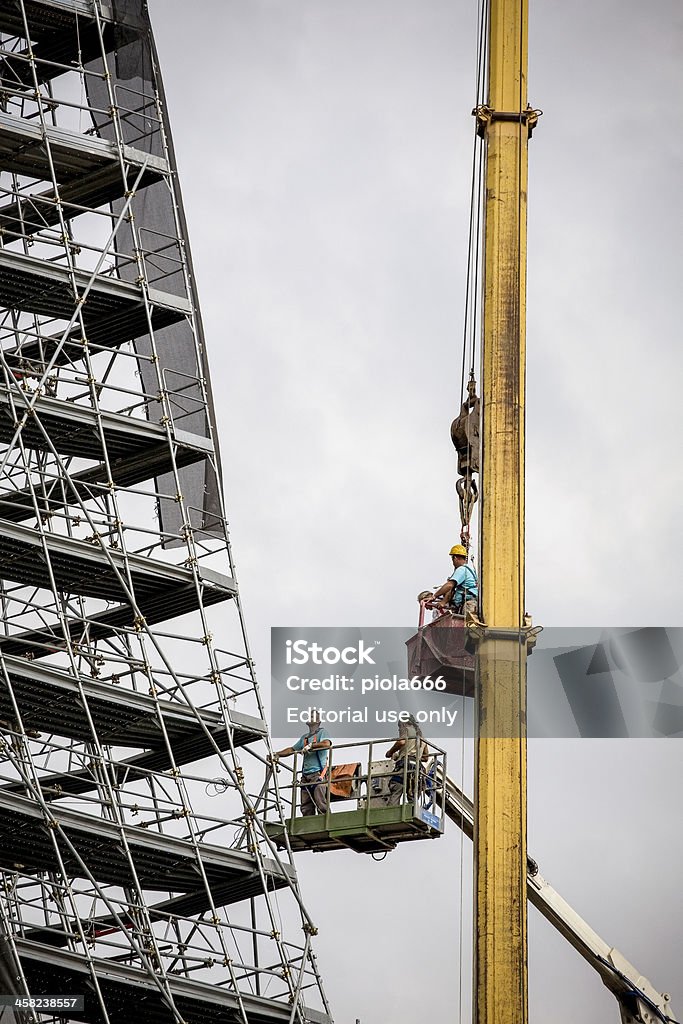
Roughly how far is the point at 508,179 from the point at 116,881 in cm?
1161

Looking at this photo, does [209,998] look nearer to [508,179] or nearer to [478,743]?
[478,743]

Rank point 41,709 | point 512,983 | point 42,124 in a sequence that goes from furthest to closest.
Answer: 1. point 42,124
2. point 41,709
3. point 512,983

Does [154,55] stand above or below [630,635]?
above

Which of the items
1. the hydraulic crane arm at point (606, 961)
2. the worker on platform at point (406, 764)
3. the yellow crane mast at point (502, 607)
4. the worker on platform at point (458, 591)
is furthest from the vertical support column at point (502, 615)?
the hydraulic crane arm at point (606, 961)

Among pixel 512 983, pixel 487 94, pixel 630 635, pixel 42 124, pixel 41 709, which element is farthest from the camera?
pixel 630 635

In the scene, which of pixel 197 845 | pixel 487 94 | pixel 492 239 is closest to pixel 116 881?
pixel 197 845

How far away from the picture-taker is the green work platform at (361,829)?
24719mm

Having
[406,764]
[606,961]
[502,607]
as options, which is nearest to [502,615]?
[502,607]

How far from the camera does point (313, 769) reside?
2598 cm

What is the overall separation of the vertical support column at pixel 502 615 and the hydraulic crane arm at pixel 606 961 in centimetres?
808

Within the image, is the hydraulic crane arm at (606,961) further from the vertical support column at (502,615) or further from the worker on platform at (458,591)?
the vertical support column at (502,615)

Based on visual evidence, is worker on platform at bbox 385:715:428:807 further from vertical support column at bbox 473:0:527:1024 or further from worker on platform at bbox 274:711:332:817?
vertical support column at bbox 473:0:527:1024

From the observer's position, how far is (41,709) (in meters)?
23.7

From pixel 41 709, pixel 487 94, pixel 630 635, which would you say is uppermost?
pixel 487 94
